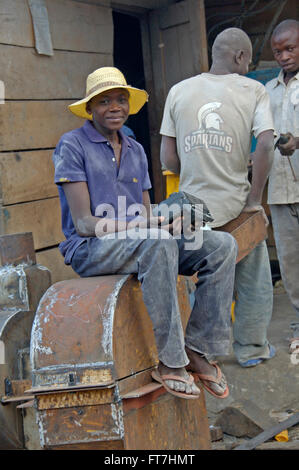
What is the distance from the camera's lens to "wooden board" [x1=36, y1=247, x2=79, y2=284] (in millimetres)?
5125

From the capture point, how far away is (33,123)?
16.8 ft

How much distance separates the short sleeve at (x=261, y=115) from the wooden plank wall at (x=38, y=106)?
68.0 inches

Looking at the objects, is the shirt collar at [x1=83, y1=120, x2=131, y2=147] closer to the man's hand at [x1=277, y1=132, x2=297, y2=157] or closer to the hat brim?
the hat brim

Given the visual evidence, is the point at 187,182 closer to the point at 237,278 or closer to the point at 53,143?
the point at 237,278

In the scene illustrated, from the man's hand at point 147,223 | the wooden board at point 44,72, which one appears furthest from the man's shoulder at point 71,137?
the wooden board at point 44,72

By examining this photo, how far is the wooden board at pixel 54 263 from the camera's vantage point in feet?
16.8

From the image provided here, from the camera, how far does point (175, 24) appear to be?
6.32m

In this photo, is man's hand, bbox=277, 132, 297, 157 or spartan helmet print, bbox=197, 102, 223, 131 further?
man's hand, bbox=277, 132, 297, 157

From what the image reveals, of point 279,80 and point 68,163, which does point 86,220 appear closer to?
point 68,163

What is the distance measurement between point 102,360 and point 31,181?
253 cm

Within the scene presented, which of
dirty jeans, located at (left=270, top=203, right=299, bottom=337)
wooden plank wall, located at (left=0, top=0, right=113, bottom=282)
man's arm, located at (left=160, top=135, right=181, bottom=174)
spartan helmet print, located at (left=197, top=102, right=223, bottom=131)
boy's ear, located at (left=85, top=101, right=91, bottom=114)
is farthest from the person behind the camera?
dirty jeans, located at (left=270, top=203, right=299, bottom=337)

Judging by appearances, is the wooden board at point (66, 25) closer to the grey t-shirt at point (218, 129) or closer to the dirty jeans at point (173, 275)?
the grey t-shirt at point (218, 129)

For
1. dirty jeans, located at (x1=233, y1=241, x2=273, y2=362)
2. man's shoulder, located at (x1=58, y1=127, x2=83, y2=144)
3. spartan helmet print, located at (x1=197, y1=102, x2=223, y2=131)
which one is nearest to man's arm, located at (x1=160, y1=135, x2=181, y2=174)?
spartan helmet print, located at (x1=197, y1=102, x2=223, y2=131)

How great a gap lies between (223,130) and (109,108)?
1.18 m
